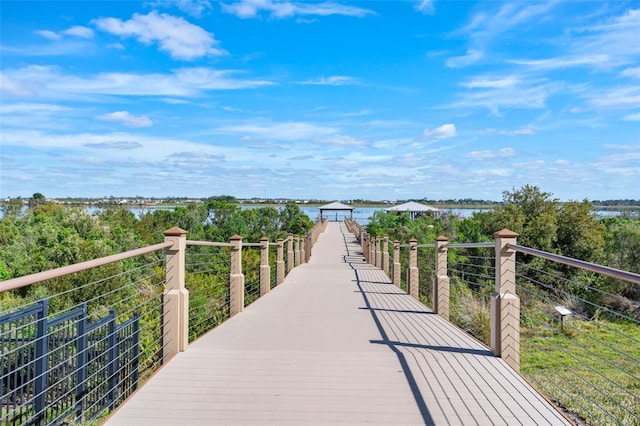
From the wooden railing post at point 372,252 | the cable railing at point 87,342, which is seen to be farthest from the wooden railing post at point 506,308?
the wooden railing post at point 372,252

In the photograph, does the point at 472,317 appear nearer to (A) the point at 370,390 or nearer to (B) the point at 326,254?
(A) the point at 370,390

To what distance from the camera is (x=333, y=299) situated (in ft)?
32.6

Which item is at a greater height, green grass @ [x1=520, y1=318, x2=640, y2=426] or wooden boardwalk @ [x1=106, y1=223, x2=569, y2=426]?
wooden boardwalk @ [x1=106, y1=223, x2=569, y2=426]

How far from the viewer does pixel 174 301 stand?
4.88 meters

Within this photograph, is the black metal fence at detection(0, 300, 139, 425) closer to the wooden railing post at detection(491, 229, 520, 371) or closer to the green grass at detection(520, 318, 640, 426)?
the wooden railing post at detection(491, 229, 520, 371)

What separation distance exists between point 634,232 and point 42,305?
2839cm

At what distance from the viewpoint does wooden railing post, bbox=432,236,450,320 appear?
7.57m

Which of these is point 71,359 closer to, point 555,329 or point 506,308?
point 506,308

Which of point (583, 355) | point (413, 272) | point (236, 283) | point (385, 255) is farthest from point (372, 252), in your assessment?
point (236, 283)

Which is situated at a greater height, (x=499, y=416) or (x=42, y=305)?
(x=42, y=305)

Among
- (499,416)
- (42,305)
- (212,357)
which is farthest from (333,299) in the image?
(499,416)

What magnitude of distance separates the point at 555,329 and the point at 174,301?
375 centimetres

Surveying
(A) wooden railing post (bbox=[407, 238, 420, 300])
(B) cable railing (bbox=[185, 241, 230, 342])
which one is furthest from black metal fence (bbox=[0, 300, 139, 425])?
(A) wooden railing post (bbox=[407, 238, 420, 300])

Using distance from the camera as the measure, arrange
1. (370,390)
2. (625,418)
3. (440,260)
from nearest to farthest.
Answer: (370,390), (625,418), (440,260)
